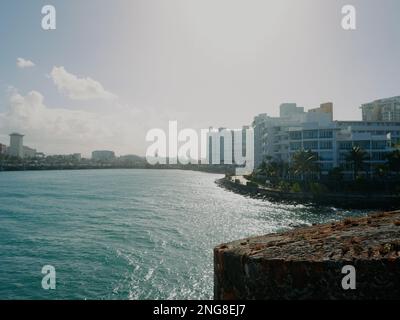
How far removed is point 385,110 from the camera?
6265 inches

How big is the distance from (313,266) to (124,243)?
35265 mm

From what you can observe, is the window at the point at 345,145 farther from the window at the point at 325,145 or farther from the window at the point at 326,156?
the window at the point at 326,156

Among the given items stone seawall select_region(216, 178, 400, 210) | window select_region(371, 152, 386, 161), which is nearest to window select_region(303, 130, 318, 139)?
window select_region(371, 152, 386, 161)

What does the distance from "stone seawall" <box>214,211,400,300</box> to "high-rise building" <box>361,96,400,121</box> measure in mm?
171533

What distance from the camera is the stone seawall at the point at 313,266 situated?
676 centimetres

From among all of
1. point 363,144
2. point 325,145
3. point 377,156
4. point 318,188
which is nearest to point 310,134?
point 325,145

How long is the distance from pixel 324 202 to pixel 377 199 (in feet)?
35.6

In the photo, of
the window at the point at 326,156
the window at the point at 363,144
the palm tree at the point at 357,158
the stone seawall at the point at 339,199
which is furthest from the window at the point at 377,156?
the stone seawall at the point at 339,199

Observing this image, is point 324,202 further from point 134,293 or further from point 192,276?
point 134,293

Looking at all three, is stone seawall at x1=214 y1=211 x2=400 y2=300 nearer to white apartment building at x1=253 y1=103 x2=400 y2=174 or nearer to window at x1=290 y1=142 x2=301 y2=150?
white apartment building at x1=253 y1=103 x2=400 y2=174

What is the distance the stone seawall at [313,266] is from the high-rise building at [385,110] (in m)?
172

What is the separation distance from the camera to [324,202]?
234ft
